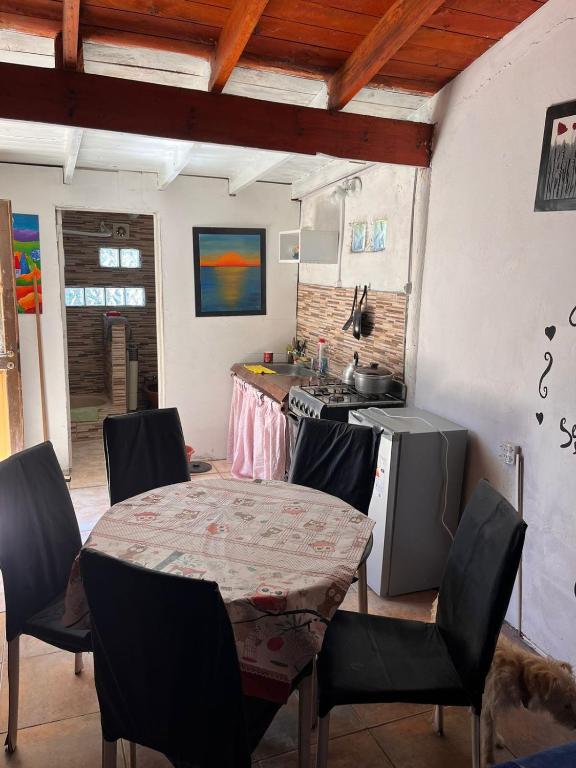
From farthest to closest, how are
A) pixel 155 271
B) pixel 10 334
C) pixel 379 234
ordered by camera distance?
pixel 155 271
pixel 10 334
pixel 379 234

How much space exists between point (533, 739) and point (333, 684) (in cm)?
96

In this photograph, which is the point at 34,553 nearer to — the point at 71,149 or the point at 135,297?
the point at 71,149

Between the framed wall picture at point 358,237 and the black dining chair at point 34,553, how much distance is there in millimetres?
2576

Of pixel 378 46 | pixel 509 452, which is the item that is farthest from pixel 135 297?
pixel 509 452

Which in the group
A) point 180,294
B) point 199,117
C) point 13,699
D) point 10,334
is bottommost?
point 13,699

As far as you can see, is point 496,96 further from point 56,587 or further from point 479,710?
point 56,587

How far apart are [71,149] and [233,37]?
157cm

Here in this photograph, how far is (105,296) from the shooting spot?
7039 mm

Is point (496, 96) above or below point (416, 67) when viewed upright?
below

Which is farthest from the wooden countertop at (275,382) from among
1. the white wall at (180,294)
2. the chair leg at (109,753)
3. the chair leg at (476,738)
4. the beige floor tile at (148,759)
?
the chair leg at (109,753)

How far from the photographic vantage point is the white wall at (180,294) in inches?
167

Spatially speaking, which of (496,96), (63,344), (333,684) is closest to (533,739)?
(333,684)

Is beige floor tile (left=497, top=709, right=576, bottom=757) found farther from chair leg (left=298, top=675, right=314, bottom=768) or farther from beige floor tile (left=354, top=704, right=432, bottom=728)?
chair leg (left=298, top=675, right=314, bottom=768)

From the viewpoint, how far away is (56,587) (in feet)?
6.45
